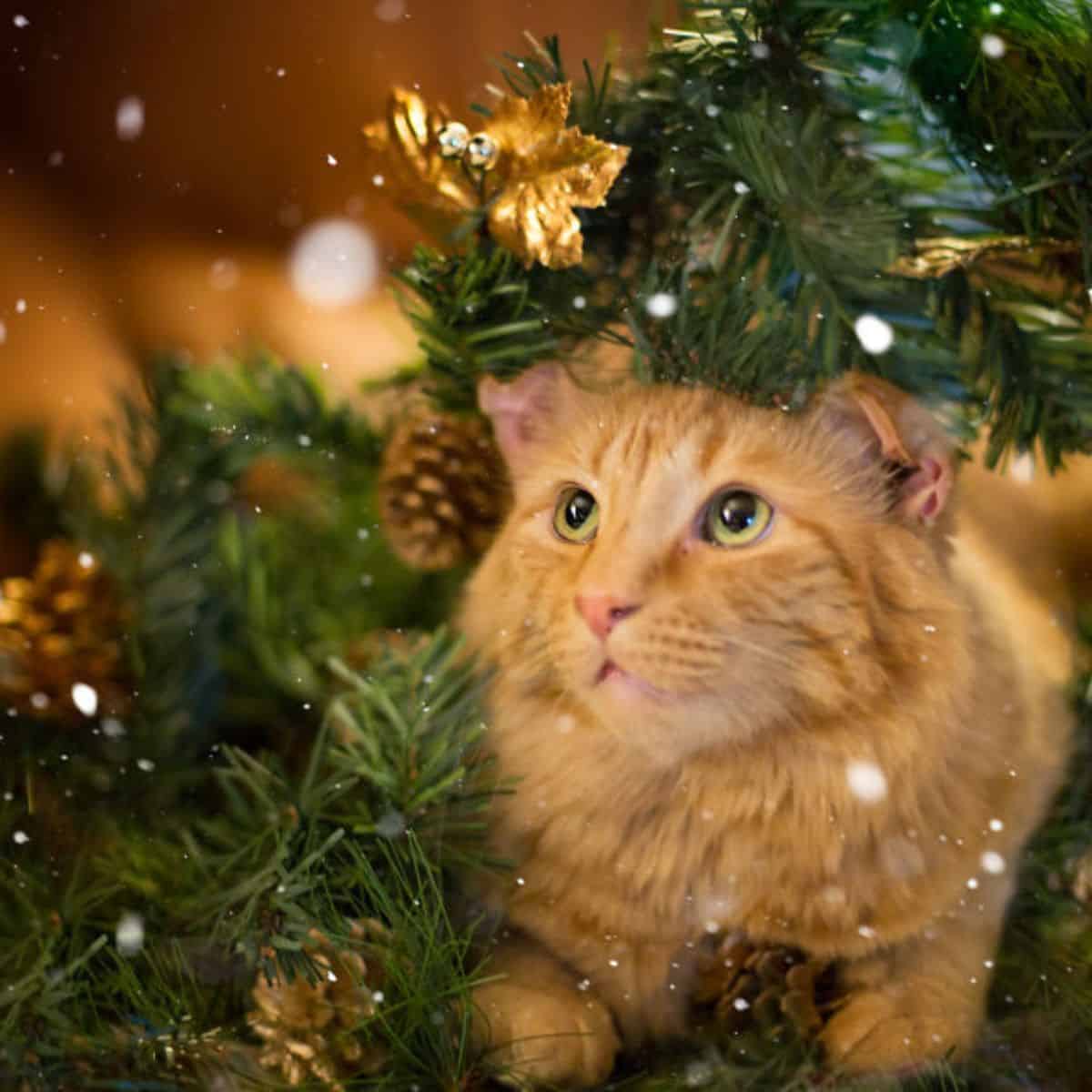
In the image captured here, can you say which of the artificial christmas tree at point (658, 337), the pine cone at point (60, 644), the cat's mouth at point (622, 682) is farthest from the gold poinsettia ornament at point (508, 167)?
the pine cone at point (60, 644)

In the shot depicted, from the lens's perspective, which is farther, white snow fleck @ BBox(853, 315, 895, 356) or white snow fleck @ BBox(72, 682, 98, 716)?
white snow fleck @ BBox(72, 682, 98, 716)

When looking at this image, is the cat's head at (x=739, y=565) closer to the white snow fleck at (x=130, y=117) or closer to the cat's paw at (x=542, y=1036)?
the cat's paw at (x=542, y=1036)

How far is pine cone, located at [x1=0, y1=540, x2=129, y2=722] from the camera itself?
2.51 ft

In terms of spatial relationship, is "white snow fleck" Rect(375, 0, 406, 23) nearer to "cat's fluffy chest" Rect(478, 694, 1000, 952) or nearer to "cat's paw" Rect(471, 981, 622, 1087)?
"cat's fluffy chest" Rect(478, 694, 1000, 952)

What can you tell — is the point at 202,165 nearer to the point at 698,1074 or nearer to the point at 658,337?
the point at 658,337

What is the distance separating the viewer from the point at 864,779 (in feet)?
1.91

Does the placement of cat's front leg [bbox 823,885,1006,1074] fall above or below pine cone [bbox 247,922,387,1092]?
above

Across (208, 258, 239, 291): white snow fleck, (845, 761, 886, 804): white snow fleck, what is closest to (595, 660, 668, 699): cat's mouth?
(845, 761, 886, 804): white snow fleck

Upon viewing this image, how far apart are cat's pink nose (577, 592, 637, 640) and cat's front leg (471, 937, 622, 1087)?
0.60 ft

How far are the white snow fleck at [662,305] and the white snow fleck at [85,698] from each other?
0.46m

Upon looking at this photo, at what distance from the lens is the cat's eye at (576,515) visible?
614mm

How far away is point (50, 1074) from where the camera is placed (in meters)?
0.60

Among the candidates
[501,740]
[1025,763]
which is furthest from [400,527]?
[1025,763]

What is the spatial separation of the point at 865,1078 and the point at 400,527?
40cm
